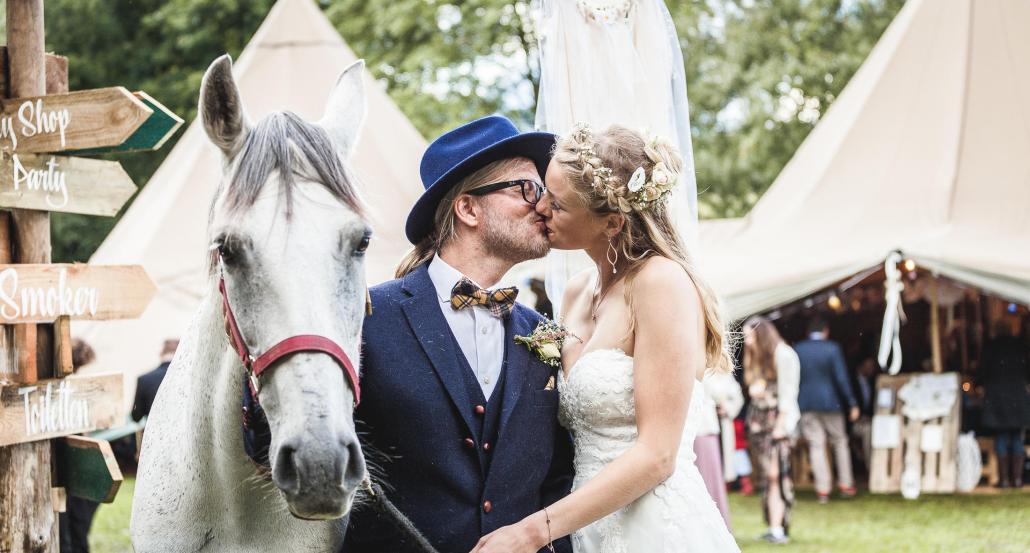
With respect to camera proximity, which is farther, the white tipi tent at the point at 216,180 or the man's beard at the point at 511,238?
the white tipi tent at the point at 216,180

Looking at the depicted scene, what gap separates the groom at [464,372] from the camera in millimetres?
2775

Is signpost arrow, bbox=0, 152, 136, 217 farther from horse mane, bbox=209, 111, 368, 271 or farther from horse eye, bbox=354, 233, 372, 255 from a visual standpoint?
horse eye, bbox=354, 233, 372, 255

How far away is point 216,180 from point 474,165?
10165 mm

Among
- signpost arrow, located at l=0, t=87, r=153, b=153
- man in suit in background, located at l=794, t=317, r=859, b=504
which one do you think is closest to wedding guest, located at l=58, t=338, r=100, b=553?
signpost arrow, located at l=0, t=87, r=153, b=153

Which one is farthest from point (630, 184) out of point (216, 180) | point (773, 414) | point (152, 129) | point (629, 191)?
point (216, 180)

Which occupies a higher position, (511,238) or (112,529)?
(511,238)

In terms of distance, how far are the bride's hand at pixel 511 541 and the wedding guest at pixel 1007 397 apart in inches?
448

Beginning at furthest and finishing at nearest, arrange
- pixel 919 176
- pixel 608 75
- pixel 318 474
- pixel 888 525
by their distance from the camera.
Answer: pixel 919 176 → pixel 888 525 → pixel 608 75 → pixel 318 474

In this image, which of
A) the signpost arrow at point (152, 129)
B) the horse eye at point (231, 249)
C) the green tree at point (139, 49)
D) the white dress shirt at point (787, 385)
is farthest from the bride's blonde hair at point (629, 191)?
the green tree at point (139, 49)

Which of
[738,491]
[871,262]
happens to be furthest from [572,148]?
[738,491]

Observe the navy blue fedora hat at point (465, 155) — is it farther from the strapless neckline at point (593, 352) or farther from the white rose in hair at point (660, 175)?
the strapless neckline at point (593, 352)

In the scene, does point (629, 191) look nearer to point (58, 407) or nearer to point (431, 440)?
point (431, 440)

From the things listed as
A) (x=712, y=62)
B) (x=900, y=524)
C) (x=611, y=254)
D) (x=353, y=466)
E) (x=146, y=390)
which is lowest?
(x=900, y=524)

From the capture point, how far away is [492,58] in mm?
16859
